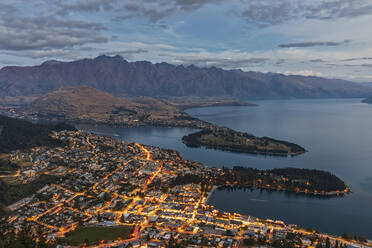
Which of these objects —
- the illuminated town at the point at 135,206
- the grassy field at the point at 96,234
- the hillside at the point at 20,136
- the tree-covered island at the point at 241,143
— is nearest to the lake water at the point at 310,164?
the tree-covered island at the point at 241,143

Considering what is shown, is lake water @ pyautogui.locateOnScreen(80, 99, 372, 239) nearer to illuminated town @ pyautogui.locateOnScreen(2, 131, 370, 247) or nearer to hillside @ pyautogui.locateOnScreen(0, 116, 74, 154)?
illuminated town @ pyautogui.locateOnScreen(2, 131, 370, 247)

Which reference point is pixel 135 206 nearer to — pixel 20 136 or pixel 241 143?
pixel 20 136

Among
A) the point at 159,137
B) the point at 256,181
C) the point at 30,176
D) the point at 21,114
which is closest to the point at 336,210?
the point at 256,181

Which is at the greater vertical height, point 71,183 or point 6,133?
point 6,133

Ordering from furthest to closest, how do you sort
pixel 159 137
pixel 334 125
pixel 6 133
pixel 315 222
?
pixel 334 125, pixel 159 137, pixel 6 133, pixel 315 222

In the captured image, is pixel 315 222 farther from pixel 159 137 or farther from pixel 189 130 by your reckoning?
pixel 189 130

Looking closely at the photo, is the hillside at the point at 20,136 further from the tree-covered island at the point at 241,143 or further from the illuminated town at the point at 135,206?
the tree-covered island at the point at 241,143
